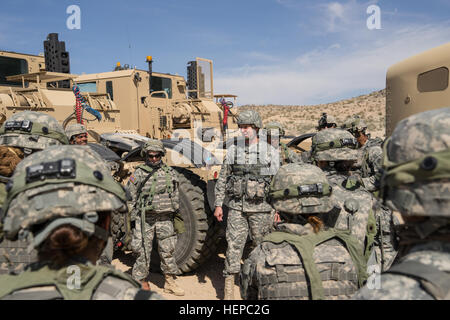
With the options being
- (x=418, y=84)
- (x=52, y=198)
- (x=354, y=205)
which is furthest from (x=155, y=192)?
(x=418, y=84)

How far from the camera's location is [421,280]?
1113 mm

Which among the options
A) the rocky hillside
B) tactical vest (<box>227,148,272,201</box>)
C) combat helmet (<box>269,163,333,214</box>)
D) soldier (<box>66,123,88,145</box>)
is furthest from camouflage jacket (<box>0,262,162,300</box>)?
the rocky hillside

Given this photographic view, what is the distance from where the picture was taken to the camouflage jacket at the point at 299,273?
72.7 inches

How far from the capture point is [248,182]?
3.93 metres

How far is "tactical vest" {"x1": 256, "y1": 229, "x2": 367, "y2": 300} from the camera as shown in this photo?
181 cm

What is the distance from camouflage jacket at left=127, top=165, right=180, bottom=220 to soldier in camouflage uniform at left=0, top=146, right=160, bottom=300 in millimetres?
2665

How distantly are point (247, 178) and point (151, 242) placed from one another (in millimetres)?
1341

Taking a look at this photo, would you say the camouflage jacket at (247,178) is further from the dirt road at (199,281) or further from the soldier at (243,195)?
the dirt road at (199,281)

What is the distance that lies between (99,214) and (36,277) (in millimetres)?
310

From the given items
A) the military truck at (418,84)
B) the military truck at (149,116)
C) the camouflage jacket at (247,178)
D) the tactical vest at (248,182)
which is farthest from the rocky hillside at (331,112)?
the tactical vest at (248,182)

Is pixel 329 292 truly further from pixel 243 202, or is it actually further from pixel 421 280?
pixel 243 202

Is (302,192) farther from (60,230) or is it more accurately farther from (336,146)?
(336,146)

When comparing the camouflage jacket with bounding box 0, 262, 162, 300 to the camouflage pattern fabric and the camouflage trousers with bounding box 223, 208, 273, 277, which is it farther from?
the camouflage pattern fabric
